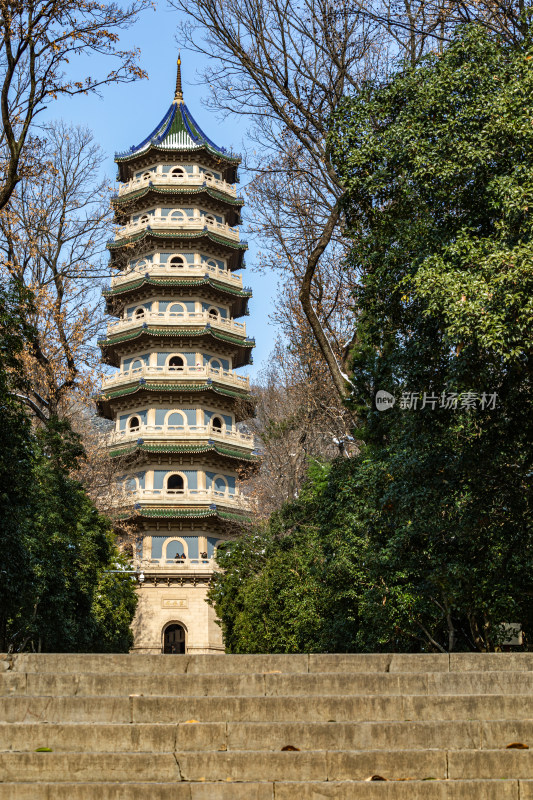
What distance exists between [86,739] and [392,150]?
22.4 ft

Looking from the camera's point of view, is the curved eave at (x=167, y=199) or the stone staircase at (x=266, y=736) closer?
the stone staircase at (x=266, y=736)

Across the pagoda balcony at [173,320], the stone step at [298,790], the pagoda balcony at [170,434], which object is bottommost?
the stone step at [298,790]

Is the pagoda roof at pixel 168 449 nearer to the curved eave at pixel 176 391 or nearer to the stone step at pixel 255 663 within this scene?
the curved eave at pixel 176 391

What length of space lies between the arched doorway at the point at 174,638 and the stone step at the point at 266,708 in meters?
26.3

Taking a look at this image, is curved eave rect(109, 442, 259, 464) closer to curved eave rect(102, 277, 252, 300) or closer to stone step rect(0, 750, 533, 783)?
curved eave rect(102, 277, 252, 300)

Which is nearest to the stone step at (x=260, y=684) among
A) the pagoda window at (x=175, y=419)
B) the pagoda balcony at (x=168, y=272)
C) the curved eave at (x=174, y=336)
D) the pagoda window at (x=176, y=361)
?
the curved eave at (x=174, y=336)

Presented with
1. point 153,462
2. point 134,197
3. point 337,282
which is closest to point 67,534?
point 337,282

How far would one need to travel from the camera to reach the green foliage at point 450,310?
8.13m

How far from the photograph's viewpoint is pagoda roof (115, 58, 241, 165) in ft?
113

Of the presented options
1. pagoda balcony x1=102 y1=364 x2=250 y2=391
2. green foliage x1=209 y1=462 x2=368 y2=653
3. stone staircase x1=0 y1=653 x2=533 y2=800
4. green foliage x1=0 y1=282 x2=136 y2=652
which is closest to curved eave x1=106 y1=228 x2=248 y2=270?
pagoda balcony x1=102 y1=364 x2=250 y2=391

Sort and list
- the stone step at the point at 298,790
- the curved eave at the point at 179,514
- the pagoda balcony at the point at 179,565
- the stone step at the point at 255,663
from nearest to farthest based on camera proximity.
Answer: the stone step at the point at 298,790
the stone step at the point at 255,663
the curved eave at the point at 179,514
the pagoda balcony at the point at 179,565

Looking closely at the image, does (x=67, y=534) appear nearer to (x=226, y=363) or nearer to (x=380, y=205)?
(x=380, y=205)

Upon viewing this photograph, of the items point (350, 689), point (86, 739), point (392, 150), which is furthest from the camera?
point (392, 150)

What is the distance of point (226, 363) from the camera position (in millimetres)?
34000
